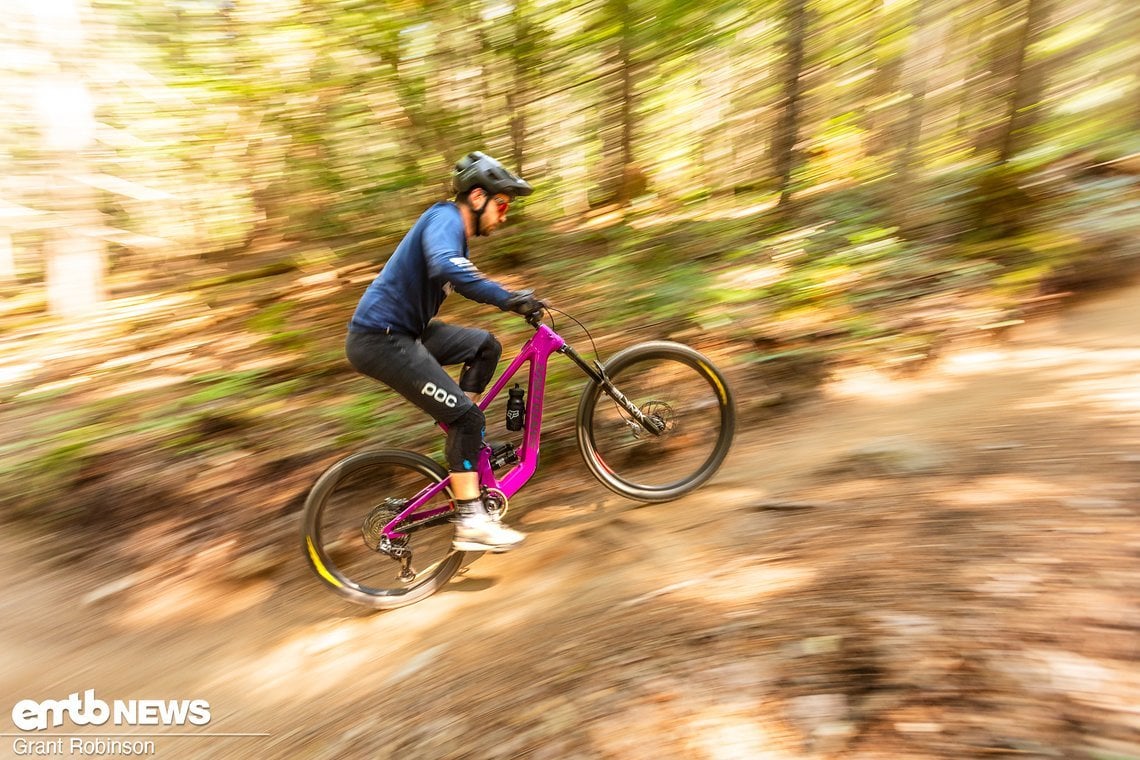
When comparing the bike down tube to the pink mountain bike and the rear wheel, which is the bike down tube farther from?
the rear wheel

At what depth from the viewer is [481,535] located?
370 centimetres

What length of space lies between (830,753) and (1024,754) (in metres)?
0.52

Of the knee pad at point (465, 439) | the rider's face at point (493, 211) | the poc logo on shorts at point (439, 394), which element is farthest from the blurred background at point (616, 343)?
the rider's face at point (493, 211)

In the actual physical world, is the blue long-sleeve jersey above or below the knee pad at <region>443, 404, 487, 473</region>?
above

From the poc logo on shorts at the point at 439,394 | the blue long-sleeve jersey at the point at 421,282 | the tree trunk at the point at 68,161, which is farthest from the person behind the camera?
the tree trunk at the point at 68,161

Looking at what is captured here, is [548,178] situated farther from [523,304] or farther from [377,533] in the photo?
[377,533]

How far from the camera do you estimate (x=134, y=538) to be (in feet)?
14.9

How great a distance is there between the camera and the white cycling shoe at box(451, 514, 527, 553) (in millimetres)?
3701

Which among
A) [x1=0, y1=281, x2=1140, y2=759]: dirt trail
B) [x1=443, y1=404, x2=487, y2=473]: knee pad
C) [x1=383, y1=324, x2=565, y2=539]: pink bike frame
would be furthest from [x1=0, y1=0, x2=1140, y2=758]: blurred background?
[x1=443, y1=404, x2=487, y2=473]: knee pad

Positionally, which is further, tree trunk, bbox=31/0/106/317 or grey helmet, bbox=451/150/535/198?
tree trunk, bbox=31/0/106/317

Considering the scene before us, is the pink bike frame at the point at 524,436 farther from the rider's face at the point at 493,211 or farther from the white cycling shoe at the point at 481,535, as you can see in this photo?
the rider's face at the point at 493,211

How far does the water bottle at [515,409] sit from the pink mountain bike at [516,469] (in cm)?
1

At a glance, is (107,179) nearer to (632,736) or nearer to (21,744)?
(21,744)

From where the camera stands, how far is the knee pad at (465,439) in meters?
3.58
